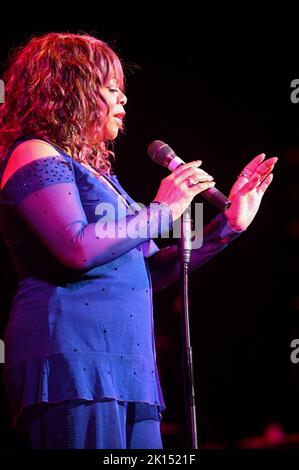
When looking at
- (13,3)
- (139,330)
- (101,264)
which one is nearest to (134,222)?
(101,264)

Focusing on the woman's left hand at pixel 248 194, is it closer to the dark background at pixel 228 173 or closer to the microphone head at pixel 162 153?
the microphone head at pixel 162 153

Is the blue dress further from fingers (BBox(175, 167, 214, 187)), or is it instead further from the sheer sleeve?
fingers (BBox(175, 167, 214, 187))

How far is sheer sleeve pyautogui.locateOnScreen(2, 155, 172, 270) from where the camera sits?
5.14 ft

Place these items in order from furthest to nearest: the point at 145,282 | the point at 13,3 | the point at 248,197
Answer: the point at 13,3, the point at 248,197, the point at 145,282

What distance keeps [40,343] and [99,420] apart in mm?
207

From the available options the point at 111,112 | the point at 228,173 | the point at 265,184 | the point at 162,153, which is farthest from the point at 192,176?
the point at 228,173

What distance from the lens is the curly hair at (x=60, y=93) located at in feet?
5.94

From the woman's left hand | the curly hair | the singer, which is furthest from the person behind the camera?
the woman's left hand

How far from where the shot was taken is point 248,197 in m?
2.04

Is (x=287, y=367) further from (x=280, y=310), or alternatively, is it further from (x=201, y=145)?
(x=201, y=145)

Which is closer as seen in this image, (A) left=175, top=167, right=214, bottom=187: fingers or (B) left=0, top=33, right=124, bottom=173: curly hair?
(A) left=175, top=167, right=214, bottom=187: fingers

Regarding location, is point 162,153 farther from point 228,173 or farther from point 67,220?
point 228,173

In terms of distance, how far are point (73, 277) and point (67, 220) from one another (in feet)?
0.43

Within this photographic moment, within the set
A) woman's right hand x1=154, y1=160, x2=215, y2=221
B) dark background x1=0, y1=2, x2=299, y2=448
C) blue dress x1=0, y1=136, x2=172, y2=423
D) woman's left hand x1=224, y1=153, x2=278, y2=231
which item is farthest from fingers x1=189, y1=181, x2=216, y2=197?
dark background x1=0, y1=2, x2=299, y2=448
